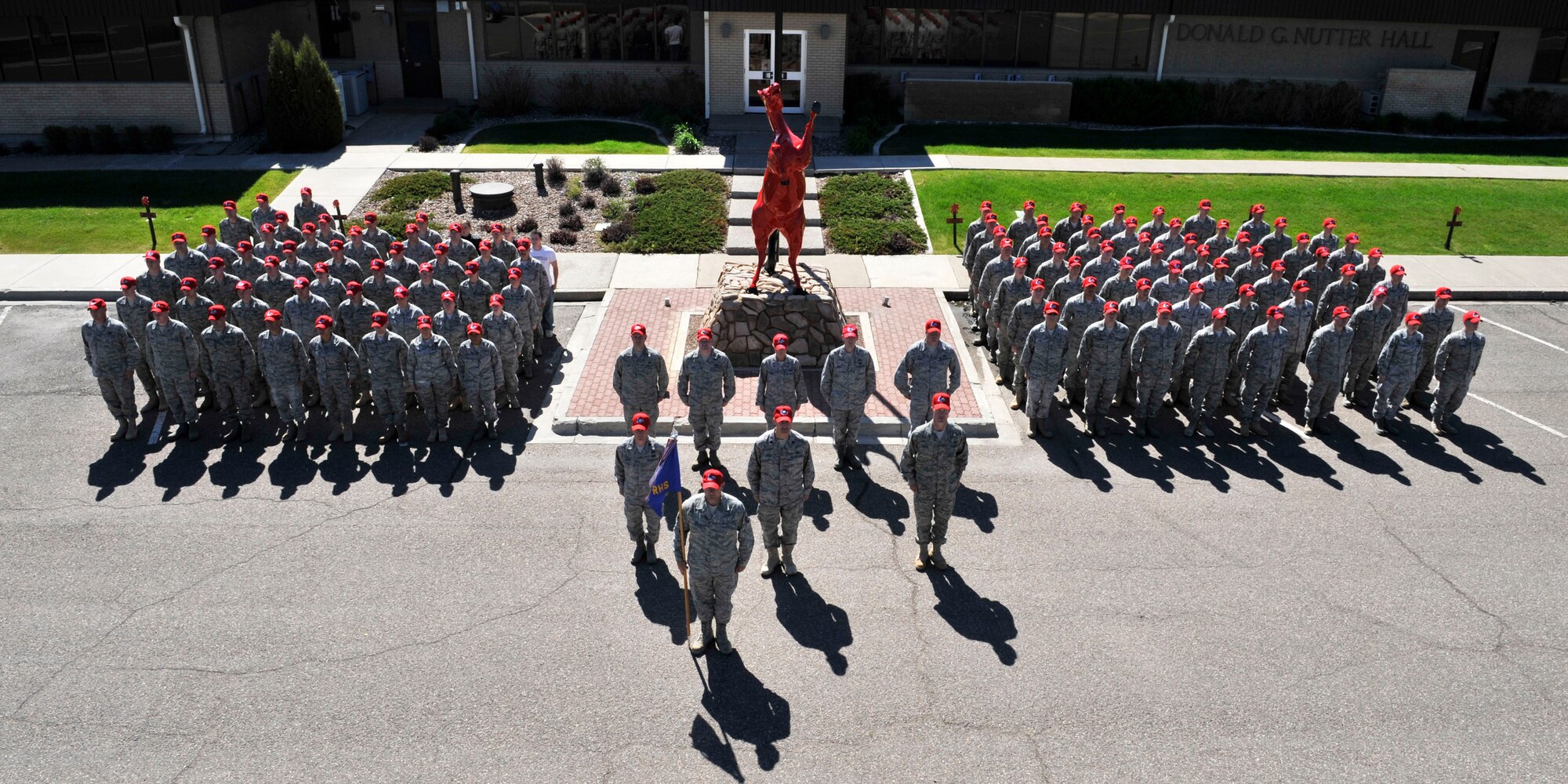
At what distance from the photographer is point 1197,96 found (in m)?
26.4

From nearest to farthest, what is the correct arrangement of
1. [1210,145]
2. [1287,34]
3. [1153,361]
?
[1153,361] → [1210,145] → [1287,34]

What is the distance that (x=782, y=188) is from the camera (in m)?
13.3

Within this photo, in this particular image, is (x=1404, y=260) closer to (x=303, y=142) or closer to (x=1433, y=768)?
(x=1433, y=768)

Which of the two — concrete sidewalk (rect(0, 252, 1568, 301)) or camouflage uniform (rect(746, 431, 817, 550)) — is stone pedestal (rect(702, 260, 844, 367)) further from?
camouflage uniform (rect(746, 431, 817, 550))

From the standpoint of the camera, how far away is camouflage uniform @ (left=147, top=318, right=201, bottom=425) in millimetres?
11492

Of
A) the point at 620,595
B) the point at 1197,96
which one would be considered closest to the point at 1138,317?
the point at 620,595

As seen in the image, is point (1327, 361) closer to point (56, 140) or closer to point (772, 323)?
point (772, 323)

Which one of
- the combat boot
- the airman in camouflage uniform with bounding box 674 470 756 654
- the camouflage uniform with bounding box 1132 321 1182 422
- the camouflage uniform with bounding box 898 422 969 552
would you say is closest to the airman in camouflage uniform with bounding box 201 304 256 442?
the airman in camouflage uniform with bounding box 674 470 756 654

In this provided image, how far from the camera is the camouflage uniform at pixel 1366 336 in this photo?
12.7 meters

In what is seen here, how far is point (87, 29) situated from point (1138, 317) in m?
22.9

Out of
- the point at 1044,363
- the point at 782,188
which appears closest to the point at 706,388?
the point at 782,188

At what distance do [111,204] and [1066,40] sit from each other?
71.7 feet

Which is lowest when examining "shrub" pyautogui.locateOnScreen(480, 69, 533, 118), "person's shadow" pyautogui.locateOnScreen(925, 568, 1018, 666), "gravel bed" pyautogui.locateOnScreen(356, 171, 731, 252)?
"person's shadow" pyautogui.locateOnScreen(925, 568, 1018, 666)

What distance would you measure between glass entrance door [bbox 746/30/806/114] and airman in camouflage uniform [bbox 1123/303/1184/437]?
14.7 m
